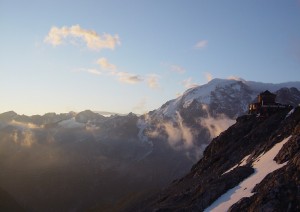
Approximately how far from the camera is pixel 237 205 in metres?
56.5

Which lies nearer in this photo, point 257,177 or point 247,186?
point 247,186

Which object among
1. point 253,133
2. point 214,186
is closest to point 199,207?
point 214,186

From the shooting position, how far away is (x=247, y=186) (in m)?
63.0

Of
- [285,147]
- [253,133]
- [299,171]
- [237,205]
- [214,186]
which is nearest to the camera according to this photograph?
[299,171]

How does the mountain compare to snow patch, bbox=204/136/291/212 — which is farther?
snow patch, bbox=204/136/291/212

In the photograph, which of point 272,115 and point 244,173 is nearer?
point 244,173

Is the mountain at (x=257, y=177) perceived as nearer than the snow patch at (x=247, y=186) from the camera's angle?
Yes

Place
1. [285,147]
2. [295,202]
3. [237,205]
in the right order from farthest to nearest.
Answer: [285,147] < [237,205] < [295,202]

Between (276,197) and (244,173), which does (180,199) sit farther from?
(276,197)

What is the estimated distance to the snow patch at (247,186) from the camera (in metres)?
60.8

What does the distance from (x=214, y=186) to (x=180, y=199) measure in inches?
566

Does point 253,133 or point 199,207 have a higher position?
point 253,133

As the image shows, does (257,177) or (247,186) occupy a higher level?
(257,177)

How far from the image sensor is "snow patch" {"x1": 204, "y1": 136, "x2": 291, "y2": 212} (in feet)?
199
